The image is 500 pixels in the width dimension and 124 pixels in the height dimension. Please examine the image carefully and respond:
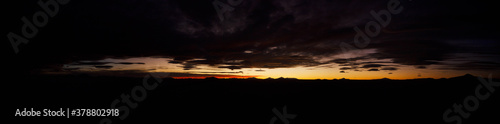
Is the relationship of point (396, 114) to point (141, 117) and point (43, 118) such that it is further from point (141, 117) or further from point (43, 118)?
point (43, 118)

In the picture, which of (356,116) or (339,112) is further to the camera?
(339,112)

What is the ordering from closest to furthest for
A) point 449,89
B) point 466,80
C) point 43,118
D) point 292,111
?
point 43,118
point 292,111
point 449,89
point 466,80

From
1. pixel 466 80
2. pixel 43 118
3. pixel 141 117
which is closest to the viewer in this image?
pixel 43 118

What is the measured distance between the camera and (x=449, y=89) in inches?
1969

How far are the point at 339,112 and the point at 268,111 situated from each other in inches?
365

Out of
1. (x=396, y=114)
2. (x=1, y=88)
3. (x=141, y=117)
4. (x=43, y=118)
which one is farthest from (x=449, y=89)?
(x=1, y=88)

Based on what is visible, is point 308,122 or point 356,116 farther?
point 356,116

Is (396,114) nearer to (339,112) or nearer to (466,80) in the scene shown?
(339,112)

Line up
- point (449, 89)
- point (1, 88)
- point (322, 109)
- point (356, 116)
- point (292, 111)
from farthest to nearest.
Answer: point (449, 89)
point (1, 88)
point (322, 109)
point (292, 111)
point (356, 116)

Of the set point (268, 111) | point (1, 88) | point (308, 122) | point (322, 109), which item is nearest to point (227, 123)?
point (268, 111)

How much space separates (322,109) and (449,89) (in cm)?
5047

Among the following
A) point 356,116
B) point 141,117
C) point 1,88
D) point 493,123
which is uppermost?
point 1,88

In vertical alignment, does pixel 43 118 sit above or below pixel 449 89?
above

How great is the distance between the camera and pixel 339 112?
23.9 m
